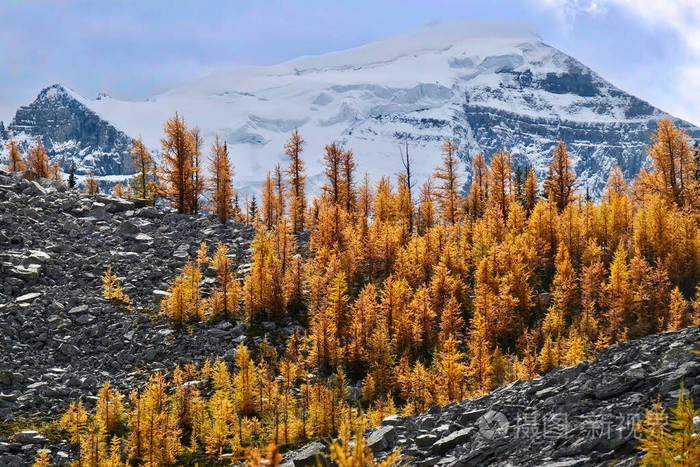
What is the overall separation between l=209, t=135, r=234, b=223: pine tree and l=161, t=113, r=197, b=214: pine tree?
3014 mm

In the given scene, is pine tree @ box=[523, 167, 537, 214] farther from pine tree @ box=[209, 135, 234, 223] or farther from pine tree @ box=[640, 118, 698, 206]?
pine tree @ box=[209, 135, 234, 223]

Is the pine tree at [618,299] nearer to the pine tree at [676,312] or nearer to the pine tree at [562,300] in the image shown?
the pine tree at [562,300]

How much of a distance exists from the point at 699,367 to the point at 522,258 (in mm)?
40061

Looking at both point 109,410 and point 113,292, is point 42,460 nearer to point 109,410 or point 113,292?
point 109,410

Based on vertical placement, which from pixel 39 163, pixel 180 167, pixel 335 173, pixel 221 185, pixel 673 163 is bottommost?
pixel 673 163

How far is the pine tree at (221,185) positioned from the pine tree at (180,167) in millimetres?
3014

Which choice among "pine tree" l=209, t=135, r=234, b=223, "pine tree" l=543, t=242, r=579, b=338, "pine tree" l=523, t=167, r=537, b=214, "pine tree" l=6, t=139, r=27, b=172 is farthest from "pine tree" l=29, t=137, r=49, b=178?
"pine tree" l=543, t=242, r=579, b=338

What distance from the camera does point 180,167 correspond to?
75875mm

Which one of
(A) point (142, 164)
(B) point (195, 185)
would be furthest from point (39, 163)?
(B) point (195, 185)

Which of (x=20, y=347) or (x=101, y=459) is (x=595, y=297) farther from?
(x=20, y=347)

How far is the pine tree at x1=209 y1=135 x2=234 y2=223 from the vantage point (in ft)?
248

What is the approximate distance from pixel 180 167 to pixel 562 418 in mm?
62312

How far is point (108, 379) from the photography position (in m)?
44.0

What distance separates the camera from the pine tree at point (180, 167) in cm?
7556
